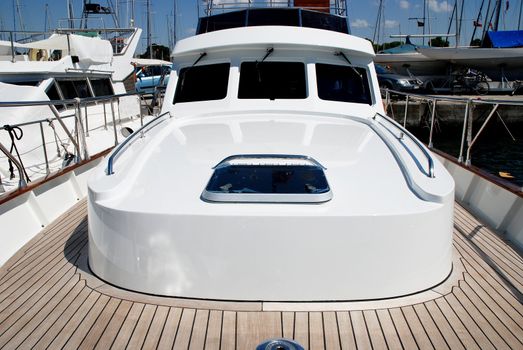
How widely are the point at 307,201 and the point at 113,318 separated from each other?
1269mm

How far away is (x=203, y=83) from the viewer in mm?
5008

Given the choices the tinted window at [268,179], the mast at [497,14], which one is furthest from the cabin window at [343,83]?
the mast at [497,14]

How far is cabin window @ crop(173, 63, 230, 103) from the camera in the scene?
16.1ft

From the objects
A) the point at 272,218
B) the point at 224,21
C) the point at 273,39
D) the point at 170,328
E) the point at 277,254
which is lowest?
the point at 170,328

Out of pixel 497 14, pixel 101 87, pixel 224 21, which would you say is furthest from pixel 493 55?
pixel 224 21

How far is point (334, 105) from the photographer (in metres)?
4.77

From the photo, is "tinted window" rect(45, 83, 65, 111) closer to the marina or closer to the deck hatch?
the marina

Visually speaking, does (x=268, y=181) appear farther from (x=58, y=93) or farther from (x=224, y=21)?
(x=58, y=93)

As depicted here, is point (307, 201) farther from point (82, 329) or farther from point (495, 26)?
point (495, 26)

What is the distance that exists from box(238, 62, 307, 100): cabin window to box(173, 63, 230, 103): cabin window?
0.21 metres

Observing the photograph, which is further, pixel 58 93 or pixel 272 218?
pixel 58 93

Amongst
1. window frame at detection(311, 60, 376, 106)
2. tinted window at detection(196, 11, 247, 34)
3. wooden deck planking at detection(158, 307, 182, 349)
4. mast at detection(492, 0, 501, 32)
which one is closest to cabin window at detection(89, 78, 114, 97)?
tinted window at detection(196, 11, 247, 34)

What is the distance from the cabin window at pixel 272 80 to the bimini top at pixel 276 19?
44.6 inches

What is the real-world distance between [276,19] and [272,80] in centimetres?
135
